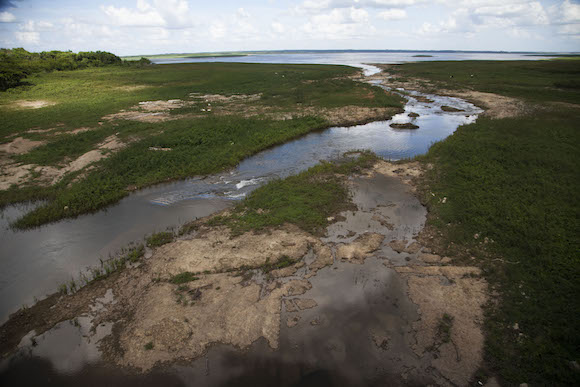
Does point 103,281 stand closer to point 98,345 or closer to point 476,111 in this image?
point 98,345

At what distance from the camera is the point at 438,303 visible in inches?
444

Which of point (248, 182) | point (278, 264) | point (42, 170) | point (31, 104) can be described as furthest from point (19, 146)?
point (278, 264)

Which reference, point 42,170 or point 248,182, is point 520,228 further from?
point 42,170

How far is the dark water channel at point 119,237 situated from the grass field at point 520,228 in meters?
3.86

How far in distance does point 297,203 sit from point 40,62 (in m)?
108

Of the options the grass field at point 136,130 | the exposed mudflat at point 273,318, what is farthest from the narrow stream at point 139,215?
the exposed mudflat at point 273,318

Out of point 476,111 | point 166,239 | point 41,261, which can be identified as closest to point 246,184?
point 166,239

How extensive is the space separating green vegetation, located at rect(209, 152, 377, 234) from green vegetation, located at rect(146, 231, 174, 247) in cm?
241

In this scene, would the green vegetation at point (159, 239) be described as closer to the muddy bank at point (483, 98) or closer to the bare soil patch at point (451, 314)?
the bare soil patch at point (451, 314)

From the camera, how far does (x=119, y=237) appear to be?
16.2 m

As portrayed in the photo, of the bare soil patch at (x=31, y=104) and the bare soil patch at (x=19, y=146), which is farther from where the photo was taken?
the bare soil patch at (x=31, y=104)

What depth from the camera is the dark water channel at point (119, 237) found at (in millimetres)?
9547

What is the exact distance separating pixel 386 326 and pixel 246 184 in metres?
14.7

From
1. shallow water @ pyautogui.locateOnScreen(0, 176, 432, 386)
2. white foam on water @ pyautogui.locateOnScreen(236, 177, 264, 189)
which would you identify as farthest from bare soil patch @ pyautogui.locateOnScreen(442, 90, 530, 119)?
shallow water @ pyautogui.locateOnScreen(0, 176, 432, 386)
